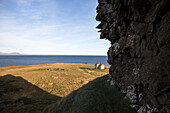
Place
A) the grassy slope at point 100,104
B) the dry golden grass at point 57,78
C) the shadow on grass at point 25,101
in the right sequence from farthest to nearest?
the dry golden grass at point 57,78
the shadow on grass at point 25,101
the grassy slope at point 100,104

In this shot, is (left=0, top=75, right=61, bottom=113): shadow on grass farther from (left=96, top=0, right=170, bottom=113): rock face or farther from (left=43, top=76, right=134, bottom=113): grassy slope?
(left=96, top=0, right=170, bottom=113): rock face

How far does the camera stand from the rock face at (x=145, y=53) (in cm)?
530

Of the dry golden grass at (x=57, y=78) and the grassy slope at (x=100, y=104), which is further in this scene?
the dry golden grass at (x=57, y=78)

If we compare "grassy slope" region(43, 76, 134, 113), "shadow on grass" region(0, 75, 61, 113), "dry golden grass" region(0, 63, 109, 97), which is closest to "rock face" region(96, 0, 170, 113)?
"grassy slope" region(43, 76, 134, 113)

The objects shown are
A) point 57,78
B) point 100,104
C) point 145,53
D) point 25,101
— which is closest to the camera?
point 145,53

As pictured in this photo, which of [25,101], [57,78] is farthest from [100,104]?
[57,78]

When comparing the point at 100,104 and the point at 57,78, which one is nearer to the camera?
the point at 100,104

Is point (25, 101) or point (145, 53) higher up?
point (145, 53)

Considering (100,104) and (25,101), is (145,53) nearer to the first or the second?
(100,104)

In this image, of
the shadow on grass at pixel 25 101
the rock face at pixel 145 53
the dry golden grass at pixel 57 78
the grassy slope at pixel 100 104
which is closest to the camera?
the rock face at pixel 145 53

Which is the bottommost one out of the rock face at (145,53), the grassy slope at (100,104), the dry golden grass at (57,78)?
the dry golden grass at (57,78)

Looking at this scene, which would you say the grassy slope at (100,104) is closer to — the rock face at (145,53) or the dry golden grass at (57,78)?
the rock face at (145,53)

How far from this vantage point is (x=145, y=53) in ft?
22.3

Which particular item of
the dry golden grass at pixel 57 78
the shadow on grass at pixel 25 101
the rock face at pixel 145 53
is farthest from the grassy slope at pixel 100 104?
the dry golden grass at pixel 57 78
